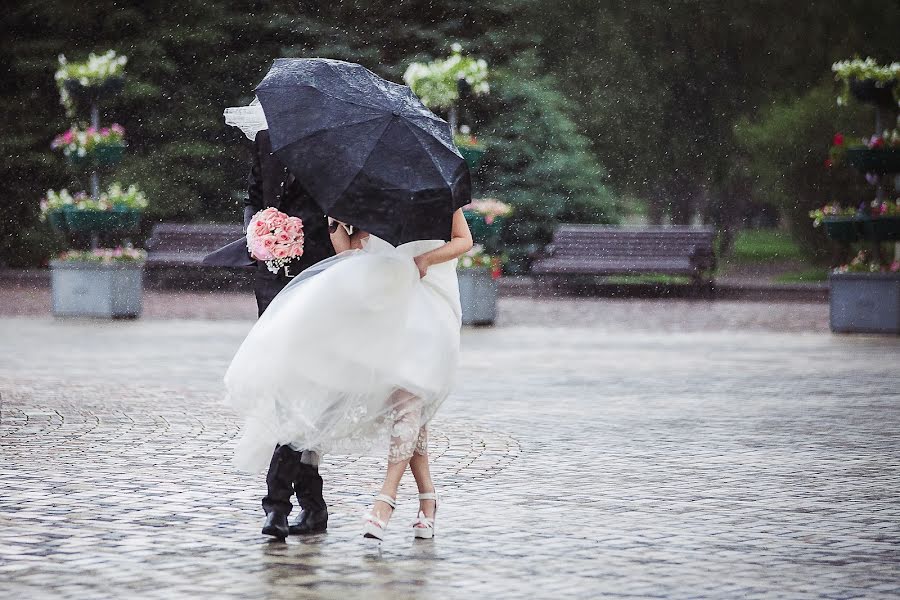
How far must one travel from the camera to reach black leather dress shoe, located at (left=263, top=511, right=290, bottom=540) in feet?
19.9

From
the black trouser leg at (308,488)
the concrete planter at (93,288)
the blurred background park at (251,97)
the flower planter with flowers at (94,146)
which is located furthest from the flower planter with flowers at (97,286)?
the black trouser leg at (308,488)

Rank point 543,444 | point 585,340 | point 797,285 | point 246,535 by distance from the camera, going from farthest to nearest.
Result: 1. point 797,285
2. point 585,340
3. point 543,444
4. point 246,535

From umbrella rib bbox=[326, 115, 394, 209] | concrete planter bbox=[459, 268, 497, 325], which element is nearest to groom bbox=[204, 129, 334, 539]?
umbrella rib bbox=[326, 115, 394, 209]

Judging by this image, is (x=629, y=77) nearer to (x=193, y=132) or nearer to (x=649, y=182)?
(x=649, y=182)

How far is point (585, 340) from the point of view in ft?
59.3

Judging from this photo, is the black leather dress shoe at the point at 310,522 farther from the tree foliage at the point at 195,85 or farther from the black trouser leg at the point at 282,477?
the tree foliage at the point at 195,85

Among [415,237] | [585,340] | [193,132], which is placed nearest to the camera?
[415,237]

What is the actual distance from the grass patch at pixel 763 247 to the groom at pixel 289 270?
106ft

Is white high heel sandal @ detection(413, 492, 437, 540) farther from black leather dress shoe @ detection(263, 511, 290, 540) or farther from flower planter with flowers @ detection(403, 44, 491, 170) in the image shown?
flower planter with flowers @ detection(403, 44, 491, 170)

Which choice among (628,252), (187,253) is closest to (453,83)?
(628,252)

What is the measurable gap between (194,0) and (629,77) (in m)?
12.7

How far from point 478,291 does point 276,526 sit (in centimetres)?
1433

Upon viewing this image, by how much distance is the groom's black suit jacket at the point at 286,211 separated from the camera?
623cm

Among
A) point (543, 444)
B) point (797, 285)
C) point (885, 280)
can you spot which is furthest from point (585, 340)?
point (797, 285)
